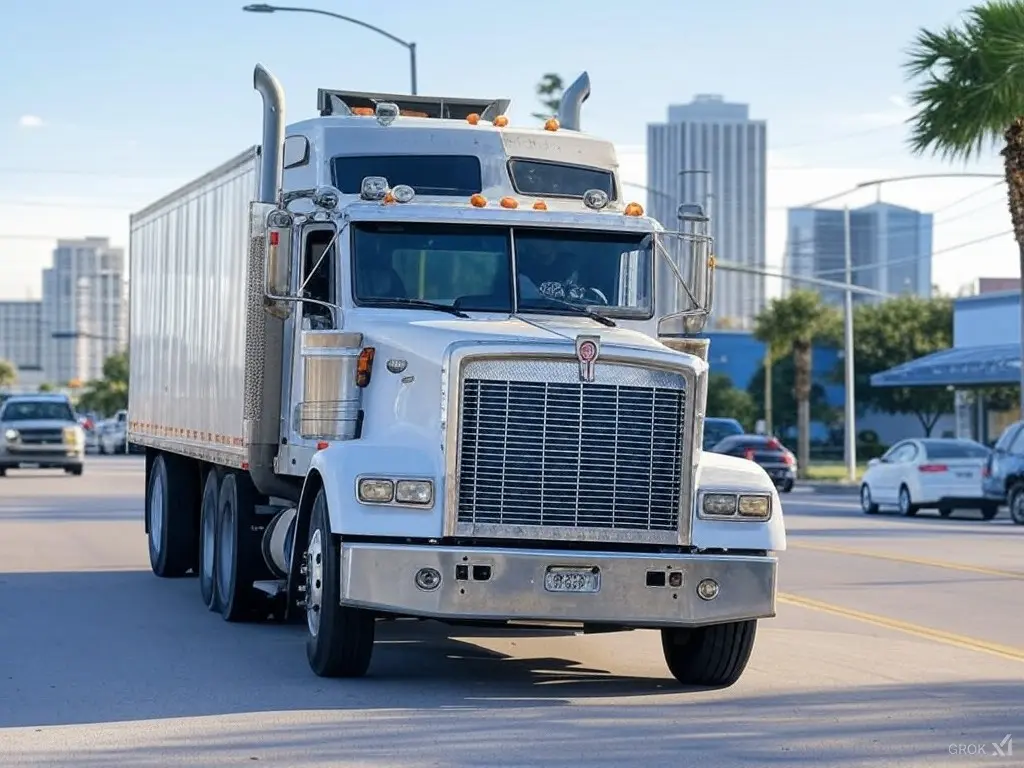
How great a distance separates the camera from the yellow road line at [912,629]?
1369cm

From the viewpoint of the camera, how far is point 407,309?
39.6 feet

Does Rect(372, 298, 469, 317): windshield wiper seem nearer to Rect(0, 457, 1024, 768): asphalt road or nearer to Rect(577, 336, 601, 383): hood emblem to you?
Rect(577, 336, 601, 383): hood emblem

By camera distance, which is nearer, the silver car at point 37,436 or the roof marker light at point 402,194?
the roof marker light at point 402,194

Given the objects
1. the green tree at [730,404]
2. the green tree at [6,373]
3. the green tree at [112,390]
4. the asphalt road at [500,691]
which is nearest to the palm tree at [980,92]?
the asphalt road at [500,691]

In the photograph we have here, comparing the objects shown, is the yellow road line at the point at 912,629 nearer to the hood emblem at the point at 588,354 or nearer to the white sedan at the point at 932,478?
the hood emblem at the point at 588,354

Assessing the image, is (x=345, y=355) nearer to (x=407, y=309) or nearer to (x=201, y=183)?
(x=407, y=309)

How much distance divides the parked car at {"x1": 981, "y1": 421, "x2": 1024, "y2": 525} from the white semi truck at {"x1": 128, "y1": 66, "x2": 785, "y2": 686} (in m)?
18.9

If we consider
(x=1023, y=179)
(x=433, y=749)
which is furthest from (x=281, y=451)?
(x=1023, y=179)

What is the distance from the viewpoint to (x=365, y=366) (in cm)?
1183

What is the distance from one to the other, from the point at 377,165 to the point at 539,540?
3.82 metres

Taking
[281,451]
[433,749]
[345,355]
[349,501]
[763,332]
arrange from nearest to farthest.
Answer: [433,749], [349,501], [345,355], [281,451], [763,332]

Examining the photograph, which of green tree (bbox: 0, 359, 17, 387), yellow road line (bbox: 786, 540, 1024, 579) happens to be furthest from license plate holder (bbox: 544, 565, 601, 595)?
green tree (bbox: 0, 359, 17, 387)

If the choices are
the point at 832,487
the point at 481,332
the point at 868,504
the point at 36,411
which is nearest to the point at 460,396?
the point at 481,332

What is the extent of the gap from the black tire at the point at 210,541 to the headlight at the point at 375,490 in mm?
5170
